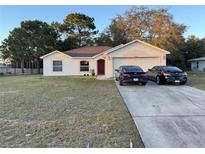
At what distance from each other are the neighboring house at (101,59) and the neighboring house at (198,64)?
21031 mm

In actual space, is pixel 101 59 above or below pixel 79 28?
below

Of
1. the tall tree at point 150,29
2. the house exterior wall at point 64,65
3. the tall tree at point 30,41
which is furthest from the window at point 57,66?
the tall tree at point 150,29

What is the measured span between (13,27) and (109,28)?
16375 millimetres

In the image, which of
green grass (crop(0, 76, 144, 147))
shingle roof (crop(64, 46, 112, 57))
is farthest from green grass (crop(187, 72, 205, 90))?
shingle roof (crop(64, 46, 112, 57))

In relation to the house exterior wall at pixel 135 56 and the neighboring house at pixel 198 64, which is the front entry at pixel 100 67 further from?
the neighboring house at pixel 198 64

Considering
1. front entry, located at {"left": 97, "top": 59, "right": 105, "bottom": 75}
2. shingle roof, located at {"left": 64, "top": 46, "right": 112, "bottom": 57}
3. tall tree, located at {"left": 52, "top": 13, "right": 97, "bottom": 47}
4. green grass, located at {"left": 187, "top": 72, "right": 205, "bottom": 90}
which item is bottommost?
green grass, located at {"left": 187, "top": 72, "right": 205, "bottom": 90}

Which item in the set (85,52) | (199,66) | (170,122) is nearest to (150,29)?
(85,52)

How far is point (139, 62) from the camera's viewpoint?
23453 mm

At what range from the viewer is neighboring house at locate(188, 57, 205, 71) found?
46500mm

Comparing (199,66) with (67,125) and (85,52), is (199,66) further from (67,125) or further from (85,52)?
(67,125)

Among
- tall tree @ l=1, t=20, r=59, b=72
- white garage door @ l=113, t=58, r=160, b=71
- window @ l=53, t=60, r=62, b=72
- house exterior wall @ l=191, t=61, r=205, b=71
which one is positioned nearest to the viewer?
white garage door @ l=113, t=58, r=160, b=71

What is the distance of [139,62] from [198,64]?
29.3 meters

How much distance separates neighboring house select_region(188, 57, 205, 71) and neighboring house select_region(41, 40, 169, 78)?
21.0 meters

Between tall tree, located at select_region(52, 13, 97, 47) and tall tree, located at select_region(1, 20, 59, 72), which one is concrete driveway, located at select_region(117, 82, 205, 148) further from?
tall tree, located at select_region(52, 13, 97, 47)
